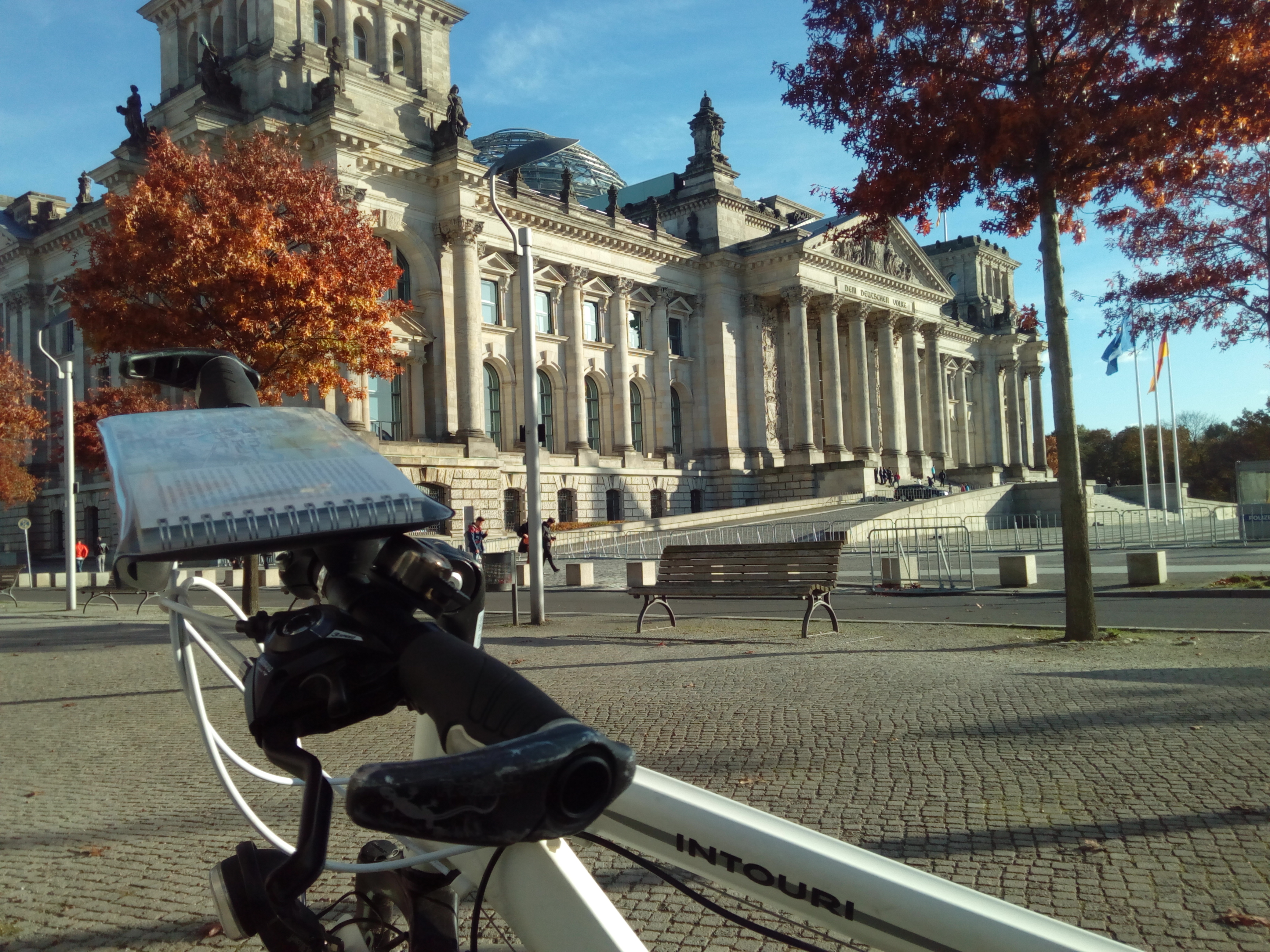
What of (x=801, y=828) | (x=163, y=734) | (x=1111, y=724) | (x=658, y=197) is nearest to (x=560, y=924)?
(x=801, y=828)

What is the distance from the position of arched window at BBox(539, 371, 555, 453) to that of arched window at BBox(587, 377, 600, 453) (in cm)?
269

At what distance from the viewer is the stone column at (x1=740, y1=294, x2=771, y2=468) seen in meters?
56.2

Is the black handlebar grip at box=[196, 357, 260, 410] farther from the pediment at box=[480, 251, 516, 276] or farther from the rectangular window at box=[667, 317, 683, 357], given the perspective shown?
the rectangular window at box=[667, 317, 683, 357]

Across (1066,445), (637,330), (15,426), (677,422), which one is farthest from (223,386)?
(677,422)

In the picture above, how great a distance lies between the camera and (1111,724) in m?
6.69

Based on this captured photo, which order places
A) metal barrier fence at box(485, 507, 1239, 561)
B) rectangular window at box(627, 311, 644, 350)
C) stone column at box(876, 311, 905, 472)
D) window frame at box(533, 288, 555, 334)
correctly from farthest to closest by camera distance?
stone column at box(876, 311, 905, 472)
rectangular window at box(627, 311, 644, 350)
window frame at box(533, 288, 555, 334)
metal barrier fence at box(485, 507, 1239, 561)

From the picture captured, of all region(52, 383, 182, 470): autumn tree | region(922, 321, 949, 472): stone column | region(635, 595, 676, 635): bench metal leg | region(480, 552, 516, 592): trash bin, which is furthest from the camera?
region(922, 321, 949, 472): stone column

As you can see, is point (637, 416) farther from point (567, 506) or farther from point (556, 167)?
point (556, 167)

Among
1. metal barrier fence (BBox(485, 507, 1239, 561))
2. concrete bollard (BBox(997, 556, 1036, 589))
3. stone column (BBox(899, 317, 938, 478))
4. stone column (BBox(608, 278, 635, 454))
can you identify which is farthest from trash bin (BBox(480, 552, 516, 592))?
stone column (BBox(899, 317, 938, 478))

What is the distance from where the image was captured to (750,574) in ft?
43.9

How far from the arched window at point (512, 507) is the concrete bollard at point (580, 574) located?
18688 millimetres

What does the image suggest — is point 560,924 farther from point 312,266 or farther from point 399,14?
point 399,14

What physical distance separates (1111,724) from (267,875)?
20.9 feet

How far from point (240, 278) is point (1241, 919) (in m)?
18.6
